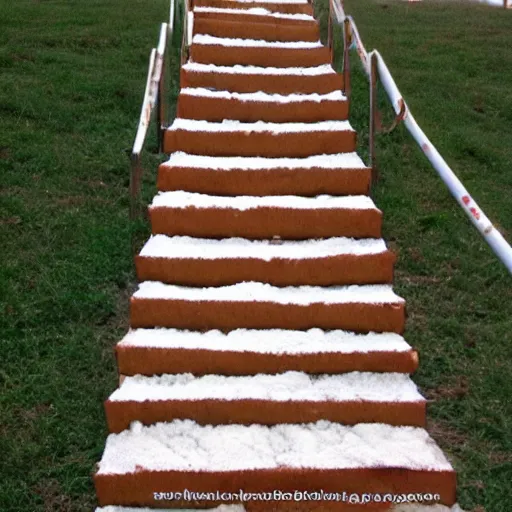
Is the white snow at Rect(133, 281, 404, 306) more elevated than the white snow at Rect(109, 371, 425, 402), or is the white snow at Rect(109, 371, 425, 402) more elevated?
the white snow at Rect(133, 281, 404, 306)

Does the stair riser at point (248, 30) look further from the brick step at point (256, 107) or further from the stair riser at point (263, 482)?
the stair riser at point (263, 482)

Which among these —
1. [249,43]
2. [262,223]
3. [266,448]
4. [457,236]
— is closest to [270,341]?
[266,448]

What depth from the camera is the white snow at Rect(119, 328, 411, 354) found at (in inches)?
161

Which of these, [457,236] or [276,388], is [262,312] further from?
[457,236]

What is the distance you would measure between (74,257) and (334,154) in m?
2.17

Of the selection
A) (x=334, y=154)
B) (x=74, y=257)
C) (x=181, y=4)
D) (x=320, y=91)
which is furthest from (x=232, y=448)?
(x=181, y=4)

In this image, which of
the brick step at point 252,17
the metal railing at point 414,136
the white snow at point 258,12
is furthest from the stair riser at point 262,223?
the white snow at point 258,12

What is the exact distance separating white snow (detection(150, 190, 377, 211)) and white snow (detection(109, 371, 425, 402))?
4.26ft

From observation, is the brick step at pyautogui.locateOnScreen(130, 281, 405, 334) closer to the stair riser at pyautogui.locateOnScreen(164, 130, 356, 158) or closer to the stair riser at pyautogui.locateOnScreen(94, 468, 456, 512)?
the stair riser at pyautogui.locateOnScreen(94, 468, 456, 512)

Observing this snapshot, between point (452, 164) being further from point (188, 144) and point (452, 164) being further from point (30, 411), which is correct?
point (30, 411)

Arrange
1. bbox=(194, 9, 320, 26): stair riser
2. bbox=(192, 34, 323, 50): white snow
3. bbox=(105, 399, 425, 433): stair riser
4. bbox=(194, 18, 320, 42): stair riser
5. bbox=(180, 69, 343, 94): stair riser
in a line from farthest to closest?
1. bbox=(194, 9, 320, 26): stair riser
2. bbox=(194, 18, 320, 42): stair riser
3. bbox=(192, 34, 323, 50): white snow
4. bbox=(180, 69, 343, 94): stair riser
5. bbox=(105, 399, 425, 433): stair riser

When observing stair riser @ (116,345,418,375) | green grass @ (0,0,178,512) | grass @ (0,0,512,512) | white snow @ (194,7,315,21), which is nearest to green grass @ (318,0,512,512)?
grass @ (0,0,512,512)

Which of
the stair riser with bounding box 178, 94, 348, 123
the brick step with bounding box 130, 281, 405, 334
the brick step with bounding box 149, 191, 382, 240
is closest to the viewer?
the brick step with bounding box 130, 281, 405, 334

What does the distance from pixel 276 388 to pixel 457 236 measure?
2.80 m
